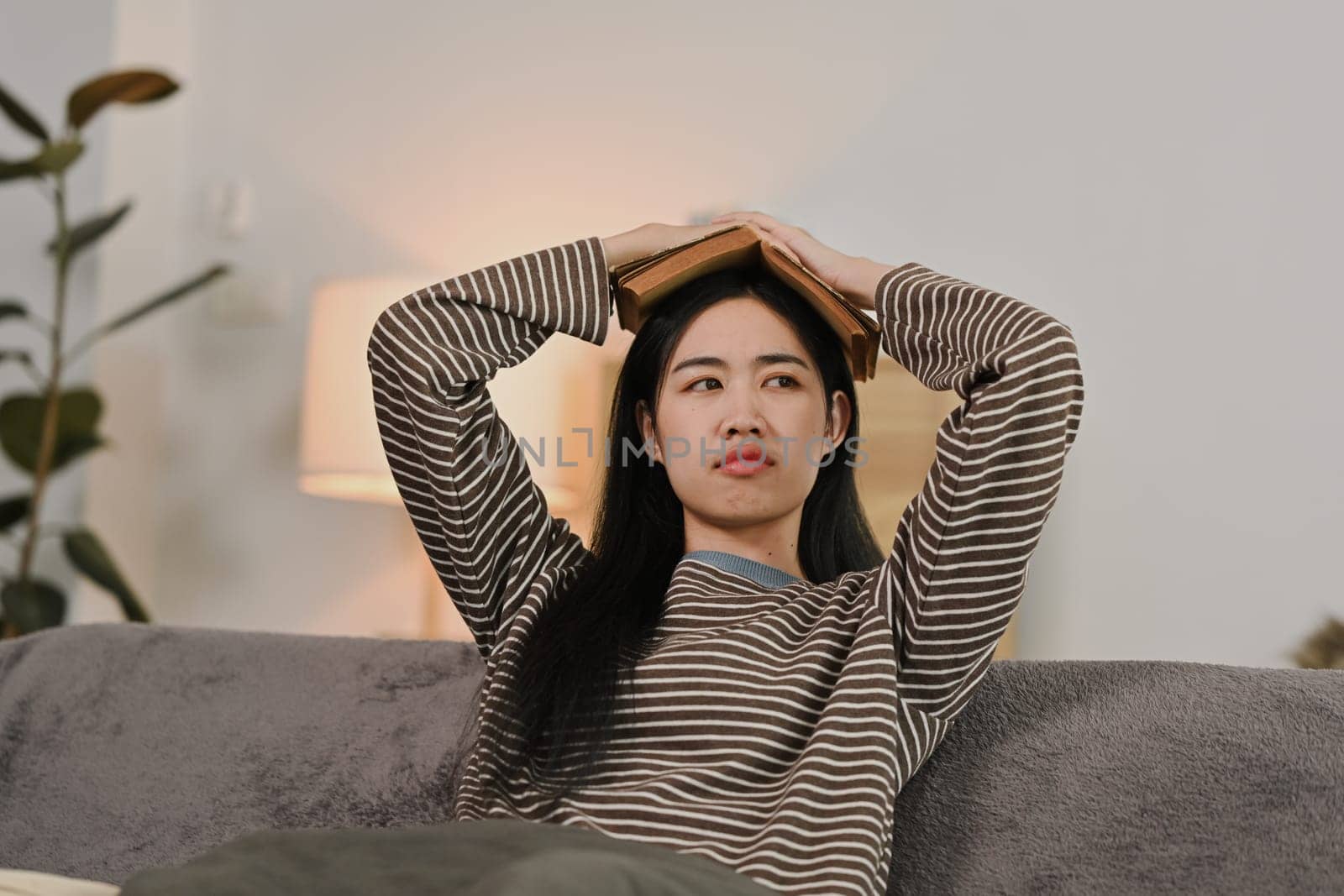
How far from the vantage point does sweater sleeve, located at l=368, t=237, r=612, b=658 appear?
3.53 ft

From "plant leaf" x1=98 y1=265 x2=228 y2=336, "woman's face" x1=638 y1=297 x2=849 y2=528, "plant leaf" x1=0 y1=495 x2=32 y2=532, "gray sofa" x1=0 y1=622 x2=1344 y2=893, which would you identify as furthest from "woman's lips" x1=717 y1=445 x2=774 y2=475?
"plant leaf" x1=0 y1=495 x2=32 y2=532

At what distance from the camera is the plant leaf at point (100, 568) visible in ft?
7.56

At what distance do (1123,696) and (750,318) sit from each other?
43cm

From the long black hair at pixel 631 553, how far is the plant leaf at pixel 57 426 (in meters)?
1.54

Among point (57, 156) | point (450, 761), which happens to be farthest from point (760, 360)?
point (57, 156)

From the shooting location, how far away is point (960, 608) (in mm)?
952

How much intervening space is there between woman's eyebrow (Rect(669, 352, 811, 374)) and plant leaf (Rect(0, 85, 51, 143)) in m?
1.71

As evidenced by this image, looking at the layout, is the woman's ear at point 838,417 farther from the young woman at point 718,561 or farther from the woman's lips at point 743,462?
the woman's lips at point 743,462

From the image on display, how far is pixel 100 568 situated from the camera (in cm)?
232

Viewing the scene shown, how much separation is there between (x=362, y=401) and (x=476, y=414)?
1.15m

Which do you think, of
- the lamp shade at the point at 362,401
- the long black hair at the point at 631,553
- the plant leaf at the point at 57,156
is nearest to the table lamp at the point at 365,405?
the lamp shade at the point at 362,401

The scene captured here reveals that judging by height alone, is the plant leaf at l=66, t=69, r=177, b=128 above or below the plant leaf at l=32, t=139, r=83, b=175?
above

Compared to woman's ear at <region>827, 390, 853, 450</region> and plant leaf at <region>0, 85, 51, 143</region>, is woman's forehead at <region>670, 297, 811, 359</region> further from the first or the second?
plant leaf at <region>0, 85, 51, 143</region>

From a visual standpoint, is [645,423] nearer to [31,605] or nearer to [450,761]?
[450,761]
